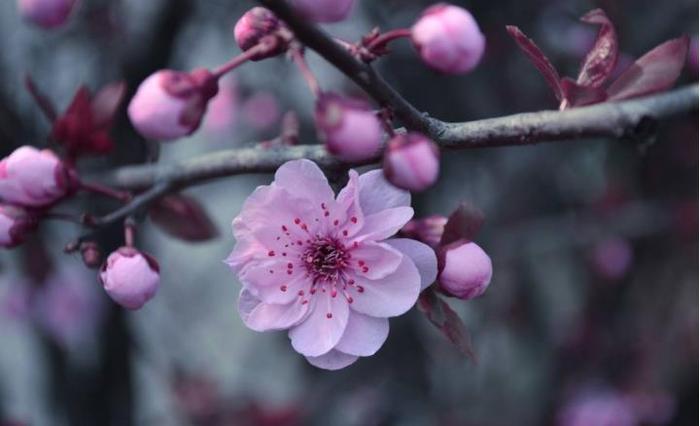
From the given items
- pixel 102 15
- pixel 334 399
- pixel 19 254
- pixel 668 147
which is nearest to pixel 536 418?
pixel 334 399

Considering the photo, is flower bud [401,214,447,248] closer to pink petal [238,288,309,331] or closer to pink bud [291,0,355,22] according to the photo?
pink petal [238,288,309,331]

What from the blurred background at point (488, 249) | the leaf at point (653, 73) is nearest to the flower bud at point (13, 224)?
the leaf at point (653, 73)

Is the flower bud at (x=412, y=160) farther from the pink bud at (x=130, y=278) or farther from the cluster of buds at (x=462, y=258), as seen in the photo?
the pink bud at (x=130, y=278)

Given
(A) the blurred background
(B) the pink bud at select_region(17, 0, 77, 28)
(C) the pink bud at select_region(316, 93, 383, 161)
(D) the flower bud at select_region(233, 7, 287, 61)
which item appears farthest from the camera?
(A) the blurred background

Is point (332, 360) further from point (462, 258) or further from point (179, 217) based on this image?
point (179, 217)

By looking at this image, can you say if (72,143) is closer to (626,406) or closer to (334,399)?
(334,399)

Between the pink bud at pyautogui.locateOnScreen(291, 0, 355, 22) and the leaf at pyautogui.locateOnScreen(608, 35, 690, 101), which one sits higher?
the pink bud at pyautogui.locateOnScreen(291, 0, 355, 22)

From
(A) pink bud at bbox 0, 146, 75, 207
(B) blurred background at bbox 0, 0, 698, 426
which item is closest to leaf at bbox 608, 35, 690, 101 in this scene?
(A) pink bud at bbox 0, 146, 75, 207
